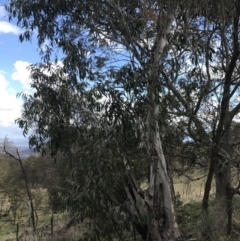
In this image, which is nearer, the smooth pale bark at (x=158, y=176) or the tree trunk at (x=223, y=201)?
the smooth pale bark at (x=158, y=176)

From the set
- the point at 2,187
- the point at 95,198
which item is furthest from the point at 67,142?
the point at 2,187

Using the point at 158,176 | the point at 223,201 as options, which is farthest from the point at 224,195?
the point at 158,176

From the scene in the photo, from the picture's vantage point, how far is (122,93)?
712cm

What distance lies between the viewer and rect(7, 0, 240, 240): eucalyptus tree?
7125mm

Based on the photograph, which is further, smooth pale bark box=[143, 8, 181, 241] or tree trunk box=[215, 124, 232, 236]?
tree trunk box=[215, 124, 232, 236]

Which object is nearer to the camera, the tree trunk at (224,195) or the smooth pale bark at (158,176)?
the smooth pale bark at (158,176)

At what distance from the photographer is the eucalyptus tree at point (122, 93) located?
7.12 m

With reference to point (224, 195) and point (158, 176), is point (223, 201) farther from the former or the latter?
point (158, 176)

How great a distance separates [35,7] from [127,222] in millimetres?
5126

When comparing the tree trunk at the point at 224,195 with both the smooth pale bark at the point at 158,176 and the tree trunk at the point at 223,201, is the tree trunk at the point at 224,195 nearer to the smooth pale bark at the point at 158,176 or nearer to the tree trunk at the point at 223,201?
the tree trunk at the point at 223,201

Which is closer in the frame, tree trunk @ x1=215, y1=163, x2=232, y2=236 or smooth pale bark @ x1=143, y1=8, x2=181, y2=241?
smooth pale bark @ x1=143, y1=8, x2=181, y2=241

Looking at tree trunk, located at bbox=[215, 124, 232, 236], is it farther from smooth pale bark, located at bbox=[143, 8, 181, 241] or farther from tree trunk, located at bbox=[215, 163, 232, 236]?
smooth pale bark, located at bbox=[143, 8, 181, 241]

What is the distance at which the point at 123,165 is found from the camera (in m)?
7.48

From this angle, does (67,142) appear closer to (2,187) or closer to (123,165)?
(123,165)
